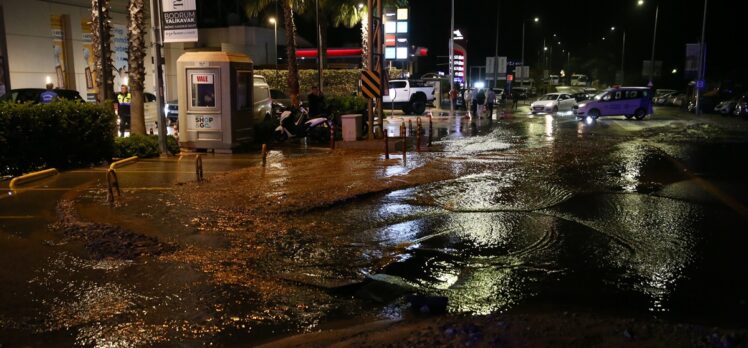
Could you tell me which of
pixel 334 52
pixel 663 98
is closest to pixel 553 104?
pixel 334 52

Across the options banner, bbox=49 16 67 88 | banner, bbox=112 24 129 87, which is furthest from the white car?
banner, bbox=49 16 67 88

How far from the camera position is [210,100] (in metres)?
17.4

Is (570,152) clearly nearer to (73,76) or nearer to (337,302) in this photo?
(337,302)

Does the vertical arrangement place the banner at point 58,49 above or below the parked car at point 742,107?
above

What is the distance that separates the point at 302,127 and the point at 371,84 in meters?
3.09

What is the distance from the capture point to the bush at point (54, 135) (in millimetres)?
12688

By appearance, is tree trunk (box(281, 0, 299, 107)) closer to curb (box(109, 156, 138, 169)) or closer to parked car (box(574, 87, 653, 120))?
curb (box(109, 156, 138, 169))

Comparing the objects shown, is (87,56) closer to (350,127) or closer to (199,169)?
(350,127)

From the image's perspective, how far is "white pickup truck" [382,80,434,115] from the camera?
38469 millimetres

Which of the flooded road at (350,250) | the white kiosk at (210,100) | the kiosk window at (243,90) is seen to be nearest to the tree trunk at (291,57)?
the kiosk window at (243,90)

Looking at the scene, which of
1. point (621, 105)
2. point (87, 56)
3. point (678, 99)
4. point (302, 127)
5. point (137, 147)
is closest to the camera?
point (137, 147)

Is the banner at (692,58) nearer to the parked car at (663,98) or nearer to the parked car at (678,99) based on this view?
the parked car at (678,99)

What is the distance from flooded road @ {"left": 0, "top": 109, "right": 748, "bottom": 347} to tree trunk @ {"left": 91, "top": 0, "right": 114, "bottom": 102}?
15.0ft

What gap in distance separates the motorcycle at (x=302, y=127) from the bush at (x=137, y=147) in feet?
15.9
